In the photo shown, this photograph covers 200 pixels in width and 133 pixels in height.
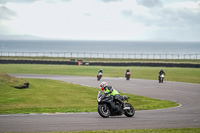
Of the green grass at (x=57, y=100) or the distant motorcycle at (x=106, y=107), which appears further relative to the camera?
the green grass at (x=57, y=100)

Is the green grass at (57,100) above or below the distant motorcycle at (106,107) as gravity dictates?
below

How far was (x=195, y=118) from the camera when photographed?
51.4 feet

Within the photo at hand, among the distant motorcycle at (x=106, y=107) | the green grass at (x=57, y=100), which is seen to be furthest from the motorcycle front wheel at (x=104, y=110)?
the green grass at (x=57, y=100)

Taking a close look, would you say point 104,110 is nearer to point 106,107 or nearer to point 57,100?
point 106,107

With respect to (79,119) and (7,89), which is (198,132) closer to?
(79,119)

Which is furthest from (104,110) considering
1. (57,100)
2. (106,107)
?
(57,100)

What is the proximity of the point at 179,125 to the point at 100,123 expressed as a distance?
3.14 metres

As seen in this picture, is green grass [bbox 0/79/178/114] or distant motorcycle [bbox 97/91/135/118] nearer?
distant motorcycle [bbox 97/91/135/118]

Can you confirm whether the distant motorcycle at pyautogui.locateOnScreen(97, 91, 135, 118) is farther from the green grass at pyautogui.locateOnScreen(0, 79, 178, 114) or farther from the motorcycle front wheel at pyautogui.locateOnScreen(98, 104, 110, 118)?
the green grass at pyautogui.locateOnScreen(0, 79, 178, 114)

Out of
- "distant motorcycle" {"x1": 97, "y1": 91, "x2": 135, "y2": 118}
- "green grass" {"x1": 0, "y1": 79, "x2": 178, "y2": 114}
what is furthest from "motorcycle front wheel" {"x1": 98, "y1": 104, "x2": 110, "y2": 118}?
"green grass" {"x1": 0, "y1": 79, "x2": 178, "y2": 114}

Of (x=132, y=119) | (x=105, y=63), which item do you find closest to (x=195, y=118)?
(x=132, y=119)

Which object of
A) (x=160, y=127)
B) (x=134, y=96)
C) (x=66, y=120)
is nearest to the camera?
(x=160, y=127)

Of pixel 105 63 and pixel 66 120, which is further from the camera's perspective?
pixel 105 63

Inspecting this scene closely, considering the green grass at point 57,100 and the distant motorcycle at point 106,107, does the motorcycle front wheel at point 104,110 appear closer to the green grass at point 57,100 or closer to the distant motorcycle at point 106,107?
the distant motorcycle at point 106,107
